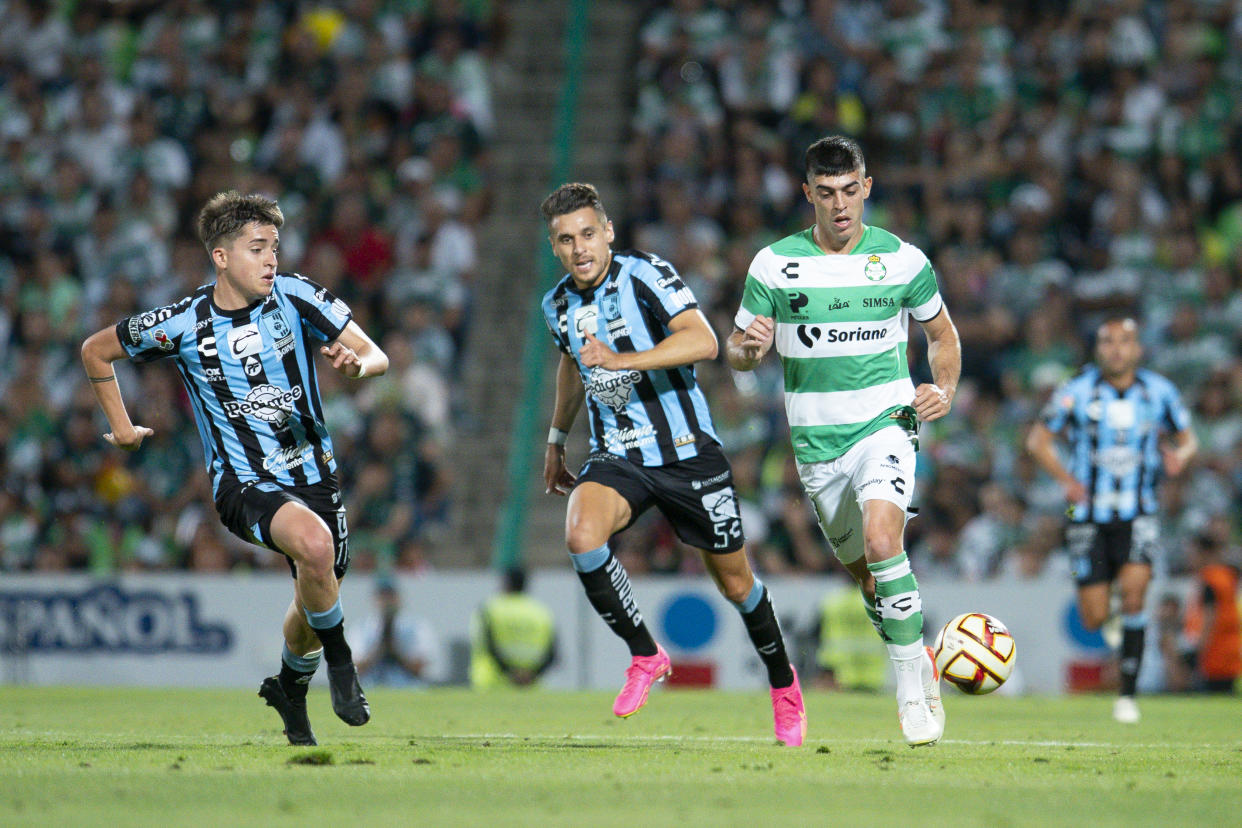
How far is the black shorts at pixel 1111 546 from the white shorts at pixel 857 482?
405 cm

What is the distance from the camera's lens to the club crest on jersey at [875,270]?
7.64 metres

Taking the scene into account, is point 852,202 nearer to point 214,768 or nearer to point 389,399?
point 214,768

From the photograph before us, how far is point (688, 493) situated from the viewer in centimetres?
→ 784

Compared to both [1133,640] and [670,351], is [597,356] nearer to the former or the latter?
[670,351]

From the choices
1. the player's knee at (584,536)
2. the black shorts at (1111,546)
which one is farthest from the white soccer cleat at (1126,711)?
the player's knee at (584,536)

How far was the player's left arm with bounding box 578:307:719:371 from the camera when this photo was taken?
23.5 feet

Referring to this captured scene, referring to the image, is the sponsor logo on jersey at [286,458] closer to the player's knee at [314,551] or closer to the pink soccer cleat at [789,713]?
the player's knee at [314,551]

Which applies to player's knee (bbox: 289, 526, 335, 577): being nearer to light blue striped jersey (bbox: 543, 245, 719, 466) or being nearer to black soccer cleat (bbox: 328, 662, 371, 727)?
black soccer cleat (bbox: 328, 662, 371, 727)

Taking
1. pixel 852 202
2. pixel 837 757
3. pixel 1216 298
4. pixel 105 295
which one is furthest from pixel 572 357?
pixel 105 295

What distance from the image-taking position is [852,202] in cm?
759

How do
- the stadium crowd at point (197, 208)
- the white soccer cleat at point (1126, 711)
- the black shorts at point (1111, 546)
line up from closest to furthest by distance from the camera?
1. the white soccer cleat at point (1126, 711)
2. the black shorts at point (1111, 546)
3. the stadium crowd at point (197, 208)

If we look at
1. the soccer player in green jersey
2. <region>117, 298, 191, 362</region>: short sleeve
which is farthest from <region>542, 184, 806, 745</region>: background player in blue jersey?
<region>117, 298, 191, 362</region>: short sleeve

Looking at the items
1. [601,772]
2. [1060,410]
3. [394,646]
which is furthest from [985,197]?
[601,772]

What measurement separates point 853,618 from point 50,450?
8707mm
